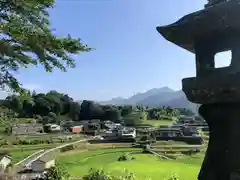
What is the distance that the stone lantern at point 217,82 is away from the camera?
137 inches

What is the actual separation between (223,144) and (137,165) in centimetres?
2302

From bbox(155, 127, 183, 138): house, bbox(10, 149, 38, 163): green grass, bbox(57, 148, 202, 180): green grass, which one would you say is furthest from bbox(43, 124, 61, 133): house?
bbox(57, 148, 202, 180): green grass

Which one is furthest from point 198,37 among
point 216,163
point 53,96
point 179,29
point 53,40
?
point 53,96

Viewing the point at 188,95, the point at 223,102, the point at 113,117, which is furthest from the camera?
the point at 113,117

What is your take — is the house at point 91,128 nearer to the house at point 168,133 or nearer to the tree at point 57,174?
the house at point 168,133

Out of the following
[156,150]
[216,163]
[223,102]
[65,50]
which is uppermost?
[65,50]

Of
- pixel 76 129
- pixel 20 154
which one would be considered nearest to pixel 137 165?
pixel 20 154

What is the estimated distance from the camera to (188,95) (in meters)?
3.85

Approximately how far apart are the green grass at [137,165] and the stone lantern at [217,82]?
1585cm

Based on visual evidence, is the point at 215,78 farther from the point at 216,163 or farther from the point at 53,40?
the point at 53,40

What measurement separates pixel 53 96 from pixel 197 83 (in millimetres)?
69599

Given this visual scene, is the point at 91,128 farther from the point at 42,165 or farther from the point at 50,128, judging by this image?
the point at 42,165

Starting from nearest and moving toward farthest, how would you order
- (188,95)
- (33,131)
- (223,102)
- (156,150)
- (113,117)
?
(223,102) → (188,95) → (156,150) → (33,131) → (113,117)

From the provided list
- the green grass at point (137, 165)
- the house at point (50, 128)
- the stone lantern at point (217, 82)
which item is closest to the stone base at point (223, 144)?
the stone lantern at point (217, 82)
